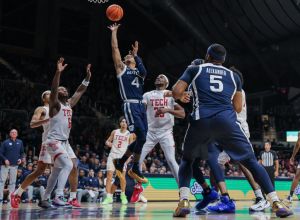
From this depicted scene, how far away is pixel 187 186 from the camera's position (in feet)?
18.4

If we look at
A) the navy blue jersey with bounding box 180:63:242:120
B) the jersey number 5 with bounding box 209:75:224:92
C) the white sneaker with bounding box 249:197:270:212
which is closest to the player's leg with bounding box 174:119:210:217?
the navy blue jersey with bounding box 180:63:242:120

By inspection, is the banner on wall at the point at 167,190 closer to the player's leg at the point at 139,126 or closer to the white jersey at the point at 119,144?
the white jersey at the point at 119,144

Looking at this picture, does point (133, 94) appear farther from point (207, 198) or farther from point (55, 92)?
point (207, 198)

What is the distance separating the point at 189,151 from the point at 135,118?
2.64 m

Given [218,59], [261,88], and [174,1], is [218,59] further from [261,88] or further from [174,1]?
[261,88]

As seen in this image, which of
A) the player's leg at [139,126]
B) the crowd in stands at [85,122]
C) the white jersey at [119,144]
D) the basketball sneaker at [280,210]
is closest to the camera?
the basketball sneaker at [280,210]

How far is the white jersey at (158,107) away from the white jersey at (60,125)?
151cm

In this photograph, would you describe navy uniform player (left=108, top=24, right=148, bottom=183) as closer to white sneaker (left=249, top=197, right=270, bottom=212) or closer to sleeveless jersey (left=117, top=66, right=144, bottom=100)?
sleeveless jersey (left=117, top=66, right=144, bottom=100)

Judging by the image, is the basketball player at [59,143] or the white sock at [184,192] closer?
the white sock at [184,192]

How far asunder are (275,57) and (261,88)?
5095mm

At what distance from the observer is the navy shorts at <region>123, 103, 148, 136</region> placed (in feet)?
25.9

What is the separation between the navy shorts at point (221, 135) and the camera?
17.2 ft

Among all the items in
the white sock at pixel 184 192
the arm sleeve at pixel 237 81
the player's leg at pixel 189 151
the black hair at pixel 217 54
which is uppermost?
the black hair at pixel 217 54

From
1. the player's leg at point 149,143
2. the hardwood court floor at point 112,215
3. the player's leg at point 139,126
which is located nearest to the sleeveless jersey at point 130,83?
the player's leg at point 139,126
